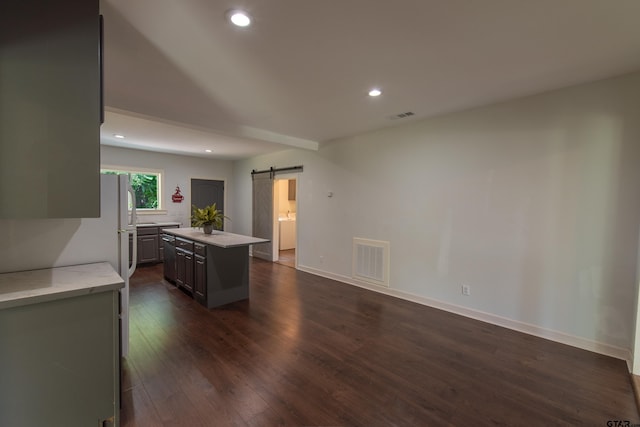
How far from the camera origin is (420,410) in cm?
199

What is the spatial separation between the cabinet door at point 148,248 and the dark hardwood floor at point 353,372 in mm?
2901

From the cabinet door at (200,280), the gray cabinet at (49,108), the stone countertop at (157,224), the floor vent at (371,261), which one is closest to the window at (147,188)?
the stone countertop at (157,224)

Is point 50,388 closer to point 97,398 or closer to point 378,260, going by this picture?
point 97,398

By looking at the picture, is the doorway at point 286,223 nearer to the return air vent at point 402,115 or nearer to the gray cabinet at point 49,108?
the return air vent at point 402,115

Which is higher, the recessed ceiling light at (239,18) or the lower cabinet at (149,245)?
the recessed ceiling light at (239,18)

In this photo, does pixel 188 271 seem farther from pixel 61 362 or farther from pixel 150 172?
pixel 150 172

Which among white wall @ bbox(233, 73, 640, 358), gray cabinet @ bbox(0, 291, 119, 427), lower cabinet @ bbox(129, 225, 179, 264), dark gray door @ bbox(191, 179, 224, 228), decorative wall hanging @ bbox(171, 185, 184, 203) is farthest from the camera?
dark gray door @ bbox(191, 179, 224, 228)

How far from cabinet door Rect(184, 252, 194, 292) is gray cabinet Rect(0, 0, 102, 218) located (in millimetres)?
2624

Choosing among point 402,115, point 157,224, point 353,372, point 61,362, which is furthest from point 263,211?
point 61,362

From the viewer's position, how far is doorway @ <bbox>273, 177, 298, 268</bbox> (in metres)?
6.89

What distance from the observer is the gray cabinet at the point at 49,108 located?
1.42 metres

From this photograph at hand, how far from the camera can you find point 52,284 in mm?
1599

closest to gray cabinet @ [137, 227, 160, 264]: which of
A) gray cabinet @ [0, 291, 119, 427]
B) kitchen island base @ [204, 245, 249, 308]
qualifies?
kitchen island base @ [204, 245, 249, 308]

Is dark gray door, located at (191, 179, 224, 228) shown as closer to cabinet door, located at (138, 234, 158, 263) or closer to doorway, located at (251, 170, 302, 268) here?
doorway, located at (251, 170, 302, 268)
